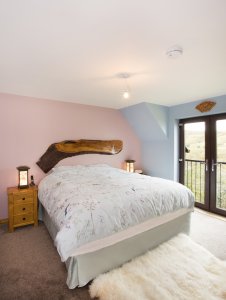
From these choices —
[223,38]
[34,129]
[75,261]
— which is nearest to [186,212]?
[75,261]

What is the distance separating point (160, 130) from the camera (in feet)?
13.6

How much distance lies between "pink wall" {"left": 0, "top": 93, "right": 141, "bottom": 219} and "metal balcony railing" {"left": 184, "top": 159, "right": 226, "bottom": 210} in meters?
1.82

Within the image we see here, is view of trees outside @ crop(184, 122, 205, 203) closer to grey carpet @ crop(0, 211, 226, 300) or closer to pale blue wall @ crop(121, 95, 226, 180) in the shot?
pale blue wall @ crop(121, 95, 226, 180)

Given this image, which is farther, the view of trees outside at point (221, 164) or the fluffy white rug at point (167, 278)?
the view of trees outside at point (221, 164)

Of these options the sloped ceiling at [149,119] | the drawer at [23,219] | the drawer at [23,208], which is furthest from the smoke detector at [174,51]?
the drawer at [23,219]

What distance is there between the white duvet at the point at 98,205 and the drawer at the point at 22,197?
0.18 metres

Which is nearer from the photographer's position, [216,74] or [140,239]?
[140,239]

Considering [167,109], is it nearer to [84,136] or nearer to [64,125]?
[84,136]

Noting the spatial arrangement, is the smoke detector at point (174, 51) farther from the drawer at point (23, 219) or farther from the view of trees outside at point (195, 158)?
the drawer at point (23, 219)

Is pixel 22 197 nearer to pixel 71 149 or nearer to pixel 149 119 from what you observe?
pixel 71 149

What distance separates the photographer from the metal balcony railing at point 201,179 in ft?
11.6

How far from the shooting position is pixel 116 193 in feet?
7.00

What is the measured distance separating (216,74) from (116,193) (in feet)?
6.61

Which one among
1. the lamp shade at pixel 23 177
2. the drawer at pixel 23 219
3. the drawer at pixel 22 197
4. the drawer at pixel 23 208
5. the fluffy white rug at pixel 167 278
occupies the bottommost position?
the fluffy white rug at pixel 167 278
